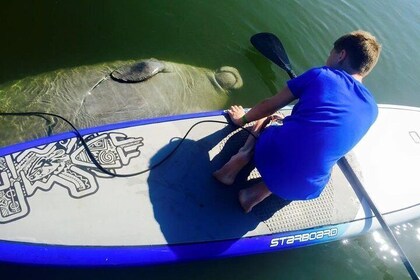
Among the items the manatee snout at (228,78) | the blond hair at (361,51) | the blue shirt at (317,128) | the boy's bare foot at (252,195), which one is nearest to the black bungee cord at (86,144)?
the boy's bare foot at (252,195)

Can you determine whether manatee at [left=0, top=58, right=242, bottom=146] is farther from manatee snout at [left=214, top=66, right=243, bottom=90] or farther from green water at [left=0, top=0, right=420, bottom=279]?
green water at [left=0, top=0, right=420, bottom=279]

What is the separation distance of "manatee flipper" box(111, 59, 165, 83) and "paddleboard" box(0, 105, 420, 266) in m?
1.02

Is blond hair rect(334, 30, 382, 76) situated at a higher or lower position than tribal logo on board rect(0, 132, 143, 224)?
lower

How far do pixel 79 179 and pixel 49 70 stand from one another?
2365mm

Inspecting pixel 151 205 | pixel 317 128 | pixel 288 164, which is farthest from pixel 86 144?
pixel 317 128

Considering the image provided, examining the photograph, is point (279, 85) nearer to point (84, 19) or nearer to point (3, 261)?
point (84, 19)

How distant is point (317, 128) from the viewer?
2.71 m

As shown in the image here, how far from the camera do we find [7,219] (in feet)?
9.47

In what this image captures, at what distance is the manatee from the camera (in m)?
4.00

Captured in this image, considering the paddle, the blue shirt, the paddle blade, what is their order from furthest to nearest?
the paddle blade, the paddle, the blue shirt

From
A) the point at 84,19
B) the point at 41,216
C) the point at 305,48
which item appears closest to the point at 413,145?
the point at 305,48

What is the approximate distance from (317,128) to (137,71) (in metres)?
2.66

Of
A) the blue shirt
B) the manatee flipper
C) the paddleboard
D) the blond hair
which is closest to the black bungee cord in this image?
the paddleboard

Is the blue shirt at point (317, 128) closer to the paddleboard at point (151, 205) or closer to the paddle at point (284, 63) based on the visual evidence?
the paddleboard at point (151, 205)
